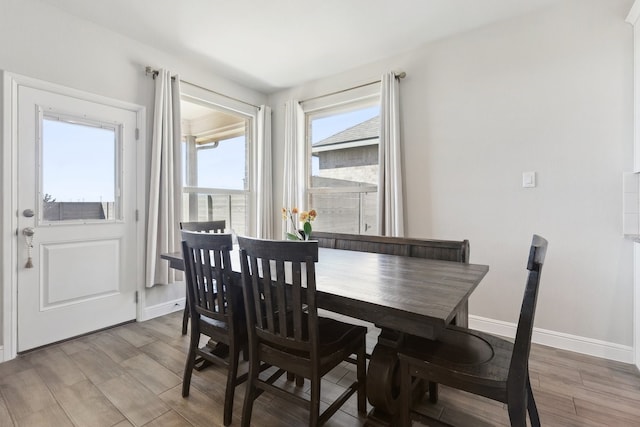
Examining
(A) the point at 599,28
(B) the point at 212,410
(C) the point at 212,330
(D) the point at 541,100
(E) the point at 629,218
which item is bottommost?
(B) the point at 212,410

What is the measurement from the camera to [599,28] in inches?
89.0

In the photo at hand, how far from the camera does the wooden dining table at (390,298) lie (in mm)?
1114

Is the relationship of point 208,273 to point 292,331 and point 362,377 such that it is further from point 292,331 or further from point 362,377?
point 362,377

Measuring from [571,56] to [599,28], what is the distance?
0.23 metres

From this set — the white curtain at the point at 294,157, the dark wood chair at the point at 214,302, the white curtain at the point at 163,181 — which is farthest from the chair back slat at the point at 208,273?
the white curtain at the point at 294,157

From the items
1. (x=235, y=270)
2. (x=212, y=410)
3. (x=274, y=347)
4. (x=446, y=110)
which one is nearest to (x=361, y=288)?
(x=274, y=347)

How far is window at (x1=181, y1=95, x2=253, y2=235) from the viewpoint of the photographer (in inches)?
137

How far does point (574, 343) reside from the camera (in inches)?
92.5

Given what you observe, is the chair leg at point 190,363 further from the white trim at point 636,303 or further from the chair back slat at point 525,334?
the white trim at point 636,303

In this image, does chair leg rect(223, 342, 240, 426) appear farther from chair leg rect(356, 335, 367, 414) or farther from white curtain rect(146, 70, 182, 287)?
white curtain rect(146, 70, 182, 287)

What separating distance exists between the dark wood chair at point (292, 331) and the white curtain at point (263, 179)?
2589mm

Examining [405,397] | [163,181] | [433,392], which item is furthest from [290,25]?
[433,392]

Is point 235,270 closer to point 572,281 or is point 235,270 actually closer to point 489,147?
point 489,147

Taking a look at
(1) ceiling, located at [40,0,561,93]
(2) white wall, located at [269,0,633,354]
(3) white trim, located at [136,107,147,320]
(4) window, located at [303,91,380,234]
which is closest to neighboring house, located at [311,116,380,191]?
(4) window, located at [303,91,380,234]
